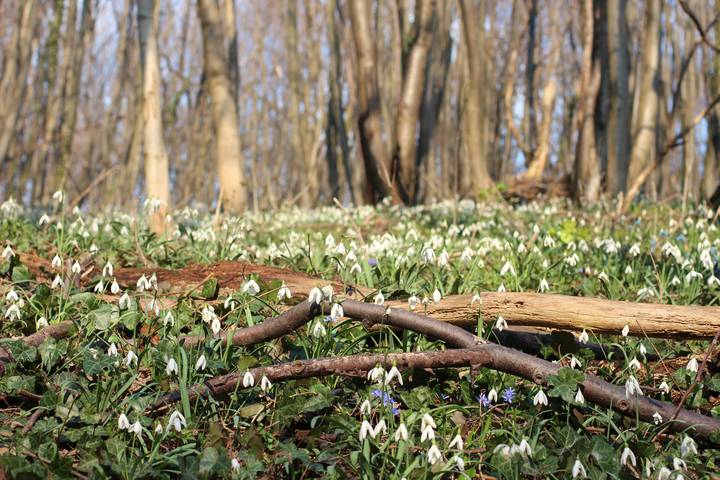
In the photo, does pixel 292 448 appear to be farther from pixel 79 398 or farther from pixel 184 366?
pixel 79 398

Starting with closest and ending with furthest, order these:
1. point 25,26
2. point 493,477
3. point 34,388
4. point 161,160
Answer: point 493,477 < point 34,388 < point 161,160 < point 25,26

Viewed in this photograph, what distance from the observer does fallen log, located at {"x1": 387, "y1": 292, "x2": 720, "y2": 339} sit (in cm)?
300

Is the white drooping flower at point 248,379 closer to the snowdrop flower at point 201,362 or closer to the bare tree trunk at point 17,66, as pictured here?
the snowdrop flower at point 201,362

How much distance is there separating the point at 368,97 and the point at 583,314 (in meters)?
10.4

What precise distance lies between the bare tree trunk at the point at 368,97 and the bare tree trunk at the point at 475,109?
168 cm

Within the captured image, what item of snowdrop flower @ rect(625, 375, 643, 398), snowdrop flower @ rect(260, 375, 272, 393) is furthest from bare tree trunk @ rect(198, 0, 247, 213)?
snowdrop flower @ rect(625, 375, 643, 398)

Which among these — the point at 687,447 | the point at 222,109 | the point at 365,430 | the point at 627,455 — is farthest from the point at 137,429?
the point at 222,109

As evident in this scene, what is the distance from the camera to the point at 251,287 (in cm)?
323

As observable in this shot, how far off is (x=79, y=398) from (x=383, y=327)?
1269 millimetres

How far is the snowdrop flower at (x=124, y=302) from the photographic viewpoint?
10.1 ft

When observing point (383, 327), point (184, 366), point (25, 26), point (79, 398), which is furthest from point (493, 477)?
point (25, 26)

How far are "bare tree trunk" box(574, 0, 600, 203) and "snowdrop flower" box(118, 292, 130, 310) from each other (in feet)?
28.4

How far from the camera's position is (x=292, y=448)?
246 cm

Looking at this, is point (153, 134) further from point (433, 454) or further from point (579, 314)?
point (433, 454)
